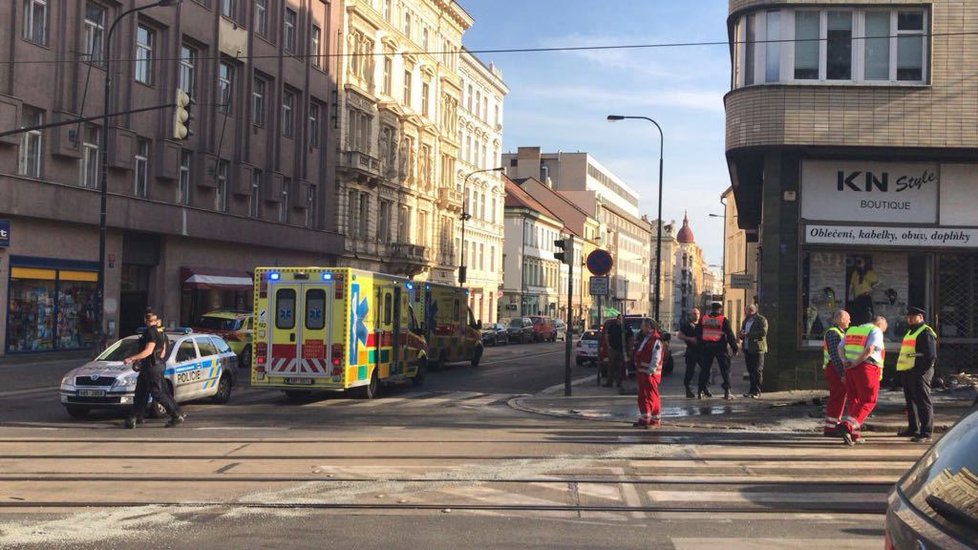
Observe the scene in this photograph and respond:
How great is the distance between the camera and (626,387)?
23000mm

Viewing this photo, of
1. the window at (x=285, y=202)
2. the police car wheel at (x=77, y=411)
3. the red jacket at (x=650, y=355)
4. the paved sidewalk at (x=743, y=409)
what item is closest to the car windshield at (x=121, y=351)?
the police car wheel at (x=77, y=411)

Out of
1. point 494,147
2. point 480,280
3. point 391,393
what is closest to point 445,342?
point 391,393

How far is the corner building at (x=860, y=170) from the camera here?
19.1 m

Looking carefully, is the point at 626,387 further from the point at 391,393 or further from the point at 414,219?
the point at 414,219

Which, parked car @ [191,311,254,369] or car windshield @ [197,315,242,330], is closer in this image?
parked car @ [191,311,254,369]

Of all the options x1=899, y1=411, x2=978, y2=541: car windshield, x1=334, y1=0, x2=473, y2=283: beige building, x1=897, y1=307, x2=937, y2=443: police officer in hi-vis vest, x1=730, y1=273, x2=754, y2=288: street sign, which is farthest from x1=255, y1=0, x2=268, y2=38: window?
x1=899, y1=411, x2=978, y2=541: car windshield

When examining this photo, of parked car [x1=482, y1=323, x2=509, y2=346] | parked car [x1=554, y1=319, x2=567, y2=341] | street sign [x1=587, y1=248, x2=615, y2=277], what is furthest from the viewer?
parked car [x1=554, y1=319, x2=567, y2=341]

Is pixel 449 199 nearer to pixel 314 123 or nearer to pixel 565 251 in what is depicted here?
pixel 314 123

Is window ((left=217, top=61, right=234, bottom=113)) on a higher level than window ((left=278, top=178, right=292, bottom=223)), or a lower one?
higher

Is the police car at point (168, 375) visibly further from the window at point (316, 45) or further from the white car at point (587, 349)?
the window at point (316, 45)

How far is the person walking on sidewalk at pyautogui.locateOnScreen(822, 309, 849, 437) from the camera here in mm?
13414

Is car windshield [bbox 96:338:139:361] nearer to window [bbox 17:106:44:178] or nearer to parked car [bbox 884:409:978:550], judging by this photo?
window [bbox 17:106:44:178]

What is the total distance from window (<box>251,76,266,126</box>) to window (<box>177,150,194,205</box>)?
5190 millimetres

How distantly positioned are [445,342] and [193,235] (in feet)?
42.4
